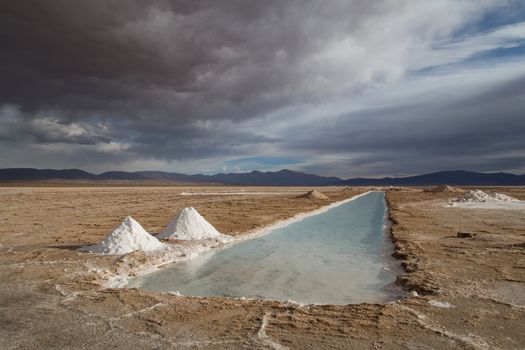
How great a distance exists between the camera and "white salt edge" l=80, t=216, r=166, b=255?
12.4m

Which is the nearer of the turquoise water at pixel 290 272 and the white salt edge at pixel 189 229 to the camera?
the turquoise water at pixel 290 272

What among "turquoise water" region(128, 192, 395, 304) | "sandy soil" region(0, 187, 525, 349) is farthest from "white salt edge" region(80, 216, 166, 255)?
"turquoise water" region(128, 192, 395, 304)

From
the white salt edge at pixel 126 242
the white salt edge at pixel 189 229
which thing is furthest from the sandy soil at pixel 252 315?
the white salt edge at pixel 189 229

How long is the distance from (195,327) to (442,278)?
6.19 meters

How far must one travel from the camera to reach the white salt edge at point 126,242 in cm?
1239

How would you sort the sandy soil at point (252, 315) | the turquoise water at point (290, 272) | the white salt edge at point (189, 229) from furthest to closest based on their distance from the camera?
the white salt edge at point (189, 229) < the turquoise water at point (290, 272) < the sandy soil at point (252, 315)

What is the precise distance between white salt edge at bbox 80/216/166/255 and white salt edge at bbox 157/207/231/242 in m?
1.84

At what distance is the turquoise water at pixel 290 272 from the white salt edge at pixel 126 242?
1609mm

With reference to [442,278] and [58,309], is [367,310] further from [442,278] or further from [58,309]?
[58,309]

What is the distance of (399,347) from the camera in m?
5.42

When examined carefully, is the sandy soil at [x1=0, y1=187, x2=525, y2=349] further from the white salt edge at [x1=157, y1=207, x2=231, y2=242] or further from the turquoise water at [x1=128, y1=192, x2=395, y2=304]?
the white salt edge at [x1=157, y1=207, x2=231, y2=242]

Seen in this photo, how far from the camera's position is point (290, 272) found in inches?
438

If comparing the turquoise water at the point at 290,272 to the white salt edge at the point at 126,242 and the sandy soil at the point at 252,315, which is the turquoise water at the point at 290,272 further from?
the white salt edge at the point at 126,242

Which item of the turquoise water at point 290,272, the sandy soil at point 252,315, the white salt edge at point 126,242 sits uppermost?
the white salt edge at point 126,242
